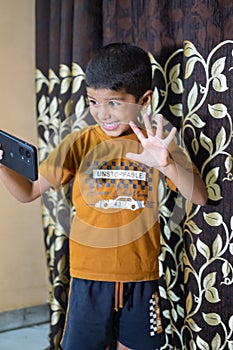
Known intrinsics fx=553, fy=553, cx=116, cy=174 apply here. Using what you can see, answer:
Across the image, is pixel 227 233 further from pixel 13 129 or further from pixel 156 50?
pixel 13 129

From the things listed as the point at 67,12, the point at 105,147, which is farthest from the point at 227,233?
the point at 67,12

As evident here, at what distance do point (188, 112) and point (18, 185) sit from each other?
0.48 meters

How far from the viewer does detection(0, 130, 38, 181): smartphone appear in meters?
1.28

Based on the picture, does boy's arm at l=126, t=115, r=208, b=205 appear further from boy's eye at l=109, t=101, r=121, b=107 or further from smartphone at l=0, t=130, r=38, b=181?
smartphone at l=0, t=130, r=38, b=181

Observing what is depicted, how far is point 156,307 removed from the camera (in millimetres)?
1439

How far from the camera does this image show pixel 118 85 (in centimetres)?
133

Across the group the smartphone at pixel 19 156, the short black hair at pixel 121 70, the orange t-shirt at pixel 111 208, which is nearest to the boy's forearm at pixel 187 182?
the orange t-shirt at pixel 111 208

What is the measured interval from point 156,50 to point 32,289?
1184mm

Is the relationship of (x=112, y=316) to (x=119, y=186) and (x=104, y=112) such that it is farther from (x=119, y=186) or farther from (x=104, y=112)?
(x=104, y=112)

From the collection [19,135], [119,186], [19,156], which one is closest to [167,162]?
[119,186]

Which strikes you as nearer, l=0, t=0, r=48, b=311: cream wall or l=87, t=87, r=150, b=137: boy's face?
l=87, t=87, r=150, b=137: boy's face

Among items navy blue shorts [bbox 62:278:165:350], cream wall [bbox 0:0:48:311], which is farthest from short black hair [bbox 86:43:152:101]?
cream wall [bbox 0:0:48:311]

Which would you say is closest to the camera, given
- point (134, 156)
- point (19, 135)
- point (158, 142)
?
point (158, 142)

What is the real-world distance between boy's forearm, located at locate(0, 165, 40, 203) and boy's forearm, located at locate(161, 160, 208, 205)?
35 cm
